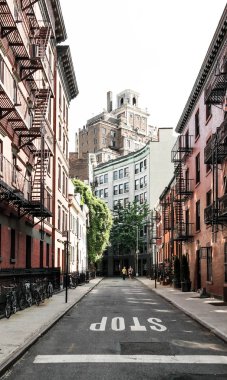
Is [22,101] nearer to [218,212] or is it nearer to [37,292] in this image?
[37,292]

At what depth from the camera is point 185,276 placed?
37.9 m

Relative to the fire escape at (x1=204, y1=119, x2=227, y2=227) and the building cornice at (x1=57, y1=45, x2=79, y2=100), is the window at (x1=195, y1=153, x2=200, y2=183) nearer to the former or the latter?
the fire escape at (x1=204, y1=119, x2=227, y2=227)

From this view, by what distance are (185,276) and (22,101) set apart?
19.7 m

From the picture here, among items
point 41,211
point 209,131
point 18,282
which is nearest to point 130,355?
point 18,282

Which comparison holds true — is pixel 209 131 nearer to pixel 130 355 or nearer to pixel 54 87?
pixel 54 87

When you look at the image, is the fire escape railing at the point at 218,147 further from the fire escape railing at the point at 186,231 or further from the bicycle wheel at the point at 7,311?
the bicycle wheel at the point at 7,311

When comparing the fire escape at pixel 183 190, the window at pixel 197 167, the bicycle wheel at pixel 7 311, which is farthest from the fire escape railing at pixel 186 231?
the bicycle wheel at pixel 7 311

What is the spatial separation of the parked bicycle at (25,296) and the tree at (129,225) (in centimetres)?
6698

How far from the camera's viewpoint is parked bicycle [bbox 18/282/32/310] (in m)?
20.9

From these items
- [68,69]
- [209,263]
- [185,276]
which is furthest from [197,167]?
[68,69]

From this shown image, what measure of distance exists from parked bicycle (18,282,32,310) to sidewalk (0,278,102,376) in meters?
0.28

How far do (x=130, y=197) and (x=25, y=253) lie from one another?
71.2 meters

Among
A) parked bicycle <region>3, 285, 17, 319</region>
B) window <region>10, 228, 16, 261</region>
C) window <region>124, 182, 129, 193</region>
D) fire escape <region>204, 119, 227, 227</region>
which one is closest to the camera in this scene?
parked bicycle <region>3, 285, 17, 319</region>

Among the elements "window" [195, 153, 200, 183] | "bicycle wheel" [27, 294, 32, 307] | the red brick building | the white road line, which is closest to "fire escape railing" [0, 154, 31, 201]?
"bicycle wheel" [27, 294, 32, 307]
